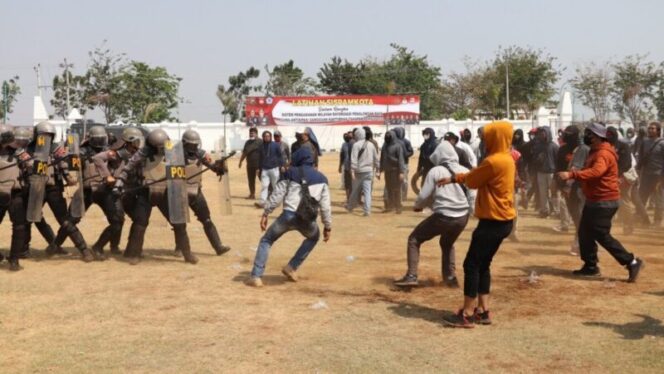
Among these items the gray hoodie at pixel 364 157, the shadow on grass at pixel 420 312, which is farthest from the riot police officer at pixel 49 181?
the gray hoodie at pixel 364 157

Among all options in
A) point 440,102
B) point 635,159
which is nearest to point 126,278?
point 635,159

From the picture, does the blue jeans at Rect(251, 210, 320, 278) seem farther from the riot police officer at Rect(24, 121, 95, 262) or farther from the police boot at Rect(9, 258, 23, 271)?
the police boot at Rect(9, 258, 23, 271)

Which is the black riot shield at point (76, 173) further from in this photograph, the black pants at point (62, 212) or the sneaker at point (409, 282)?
the sneaker at point (409, 282)

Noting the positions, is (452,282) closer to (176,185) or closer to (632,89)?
(176,185)

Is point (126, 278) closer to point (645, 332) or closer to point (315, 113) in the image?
point (645, 332)

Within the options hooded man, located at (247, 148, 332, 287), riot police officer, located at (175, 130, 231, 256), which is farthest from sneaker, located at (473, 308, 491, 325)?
riot police officer, located at (175, 130, 231, 256)

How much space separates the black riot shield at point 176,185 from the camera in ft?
31.2

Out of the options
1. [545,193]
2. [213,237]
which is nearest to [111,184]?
[213,237]

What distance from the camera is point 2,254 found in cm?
1006

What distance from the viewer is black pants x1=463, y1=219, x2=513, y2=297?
6367 millimetres

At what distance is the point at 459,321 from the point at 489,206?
1.04m

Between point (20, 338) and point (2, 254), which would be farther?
point (2, 254)

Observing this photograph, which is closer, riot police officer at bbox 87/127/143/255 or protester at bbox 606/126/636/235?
riot police officer at bbox 87/127/143/255

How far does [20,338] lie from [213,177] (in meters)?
20.9
